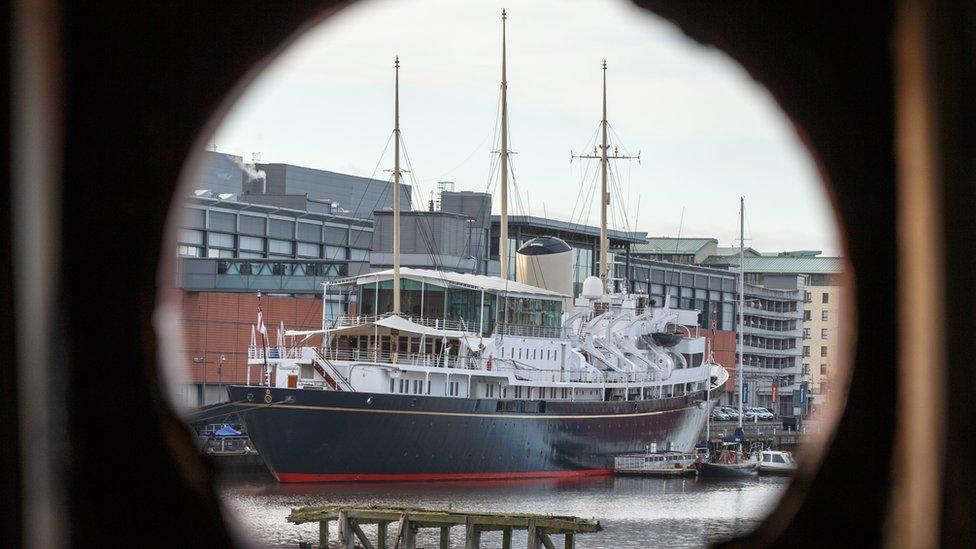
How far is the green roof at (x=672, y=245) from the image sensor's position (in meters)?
86.7

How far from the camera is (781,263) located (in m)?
87.5

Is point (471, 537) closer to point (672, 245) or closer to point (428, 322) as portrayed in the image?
point (428, 322)

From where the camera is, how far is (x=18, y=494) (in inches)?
97.6

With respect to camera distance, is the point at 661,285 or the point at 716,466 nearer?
the point at 716,466

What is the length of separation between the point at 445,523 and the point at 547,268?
96.8ft

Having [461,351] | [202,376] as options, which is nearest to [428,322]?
[461,351]

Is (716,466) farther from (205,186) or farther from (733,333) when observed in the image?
(733,333)

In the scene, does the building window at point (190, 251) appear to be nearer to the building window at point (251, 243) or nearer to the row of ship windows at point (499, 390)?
the building window at point (251, 243)

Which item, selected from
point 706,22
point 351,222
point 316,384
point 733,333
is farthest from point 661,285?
point 706,22

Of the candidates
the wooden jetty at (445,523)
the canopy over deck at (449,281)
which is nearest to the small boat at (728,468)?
the canopy over deck at (449,281)

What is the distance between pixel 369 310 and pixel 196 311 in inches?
368

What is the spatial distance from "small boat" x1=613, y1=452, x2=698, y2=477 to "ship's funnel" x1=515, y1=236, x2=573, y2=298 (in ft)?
20.5

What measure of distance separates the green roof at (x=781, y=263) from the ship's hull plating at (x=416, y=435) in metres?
44.7

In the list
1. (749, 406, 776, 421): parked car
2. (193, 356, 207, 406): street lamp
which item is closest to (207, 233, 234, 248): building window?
(193, 356, 207, 406): street lamp
